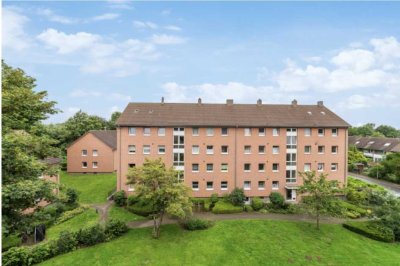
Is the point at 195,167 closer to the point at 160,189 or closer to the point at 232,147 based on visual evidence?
the point at 232,147

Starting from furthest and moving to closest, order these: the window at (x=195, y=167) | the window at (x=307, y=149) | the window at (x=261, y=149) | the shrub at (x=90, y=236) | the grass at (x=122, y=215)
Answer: the window at (x=307, y=149) < the window at (x=261, y=149) < the window at (x=195, y=167) < the grass at (x=122, y=215) < the shrub at (x=90, y=236)

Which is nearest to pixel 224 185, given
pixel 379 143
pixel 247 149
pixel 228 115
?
pixel 247 149

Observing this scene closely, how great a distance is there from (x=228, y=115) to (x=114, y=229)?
70.9 ft

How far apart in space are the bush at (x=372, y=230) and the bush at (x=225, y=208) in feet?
40.1

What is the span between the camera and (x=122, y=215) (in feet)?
97.6

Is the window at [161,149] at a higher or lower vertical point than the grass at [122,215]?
higher

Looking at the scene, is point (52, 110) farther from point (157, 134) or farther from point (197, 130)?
point (197, 130)

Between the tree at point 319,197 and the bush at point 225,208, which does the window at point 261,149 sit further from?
the tree at point 319,197

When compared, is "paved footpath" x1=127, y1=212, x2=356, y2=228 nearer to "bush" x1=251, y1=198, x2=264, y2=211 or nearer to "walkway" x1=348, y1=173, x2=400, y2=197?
"bush" x1=251, y1=198, x2=264, y2=211

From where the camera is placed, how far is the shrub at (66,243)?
22203 millimetres

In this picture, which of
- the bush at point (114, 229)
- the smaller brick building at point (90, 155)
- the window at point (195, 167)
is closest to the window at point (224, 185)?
the window at point (195, 167)

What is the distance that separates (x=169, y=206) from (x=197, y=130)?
45.9 feet

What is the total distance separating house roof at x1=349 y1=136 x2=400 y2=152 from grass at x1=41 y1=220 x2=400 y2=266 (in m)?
49.0

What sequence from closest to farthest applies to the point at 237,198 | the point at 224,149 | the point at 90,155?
the point at 237,198
the point at 224,149
the point at 90,155
